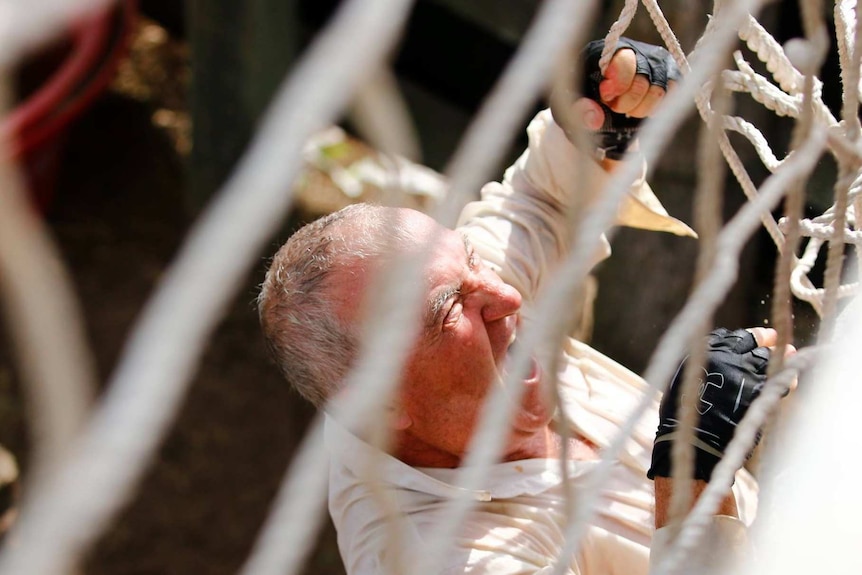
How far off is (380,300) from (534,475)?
56cm

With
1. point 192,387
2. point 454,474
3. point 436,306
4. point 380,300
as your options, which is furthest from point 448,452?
point 192,387

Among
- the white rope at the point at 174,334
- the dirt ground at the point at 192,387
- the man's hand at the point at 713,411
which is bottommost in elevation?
the dirt ground at the point at 192,387

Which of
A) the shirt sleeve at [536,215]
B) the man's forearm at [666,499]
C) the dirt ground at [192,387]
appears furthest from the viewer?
the dirt ground at [192,387]

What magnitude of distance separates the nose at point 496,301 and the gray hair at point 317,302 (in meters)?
0.12

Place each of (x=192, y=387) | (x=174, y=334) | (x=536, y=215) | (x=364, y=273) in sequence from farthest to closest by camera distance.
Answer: (x=192, y=387) → (x=536, y=215) → (x=364, y=273) → (x=174, y=334)

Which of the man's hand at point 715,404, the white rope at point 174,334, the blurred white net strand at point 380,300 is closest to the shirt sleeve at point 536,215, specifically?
the man's hand at point 715,404

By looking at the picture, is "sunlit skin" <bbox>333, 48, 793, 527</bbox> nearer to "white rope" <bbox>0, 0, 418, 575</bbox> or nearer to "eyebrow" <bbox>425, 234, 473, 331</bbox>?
"eyebrow" <bbox>425, 234, 473, 331</bbox>

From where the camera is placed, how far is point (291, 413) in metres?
2.08

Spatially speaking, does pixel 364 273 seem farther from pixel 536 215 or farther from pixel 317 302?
pixel 536 215

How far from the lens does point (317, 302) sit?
2.97 feet

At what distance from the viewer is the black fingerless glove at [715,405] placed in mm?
727

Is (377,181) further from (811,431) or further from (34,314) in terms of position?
(34,314)

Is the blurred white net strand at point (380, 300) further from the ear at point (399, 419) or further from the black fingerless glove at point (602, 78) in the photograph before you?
→ the ear at point (399, 419)

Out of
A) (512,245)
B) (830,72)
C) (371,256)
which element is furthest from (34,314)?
(830,72)
